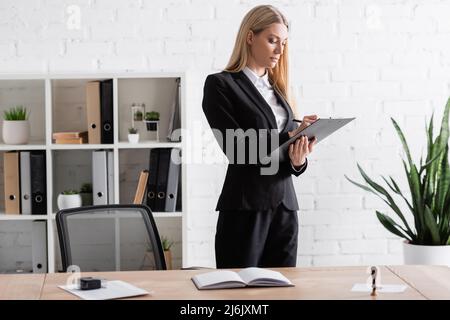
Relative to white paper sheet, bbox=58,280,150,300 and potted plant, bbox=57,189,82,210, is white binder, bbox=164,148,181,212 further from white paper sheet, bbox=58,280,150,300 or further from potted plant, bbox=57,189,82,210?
white paper sheet, bbox=58,280,150,300

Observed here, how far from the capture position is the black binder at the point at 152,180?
415 centimetres

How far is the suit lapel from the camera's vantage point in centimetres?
311

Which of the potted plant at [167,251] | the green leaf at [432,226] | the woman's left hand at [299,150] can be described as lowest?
the potted plant at [167,251]

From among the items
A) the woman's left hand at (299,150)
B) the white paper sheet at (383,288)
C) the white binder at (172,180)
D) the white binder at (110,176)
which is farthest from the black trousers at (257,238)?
the white binder at (110,176)

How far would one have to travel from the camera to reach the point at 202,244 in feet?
14.3

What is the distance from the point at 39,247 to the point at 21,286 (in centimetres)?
170

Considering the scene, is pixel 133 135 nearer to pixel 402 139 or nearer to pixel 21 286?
pixel 402 139

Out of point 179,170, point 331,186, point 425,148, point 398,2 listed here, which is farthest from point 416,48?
point 179,170

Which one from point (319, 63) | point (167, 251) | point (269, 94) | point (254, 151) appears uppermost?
point (319, 63)

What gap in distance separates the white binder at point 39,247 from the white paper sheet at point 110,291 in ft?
5.76

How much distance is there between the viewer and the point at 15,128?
4109 millimetres

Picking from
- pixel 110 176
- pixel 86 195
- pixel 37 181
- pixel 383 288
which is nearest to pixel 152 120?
pixel 110 176

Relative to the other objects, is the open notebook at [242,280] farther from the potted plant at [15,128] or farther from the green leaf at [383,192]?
the potted plant at [15,128]

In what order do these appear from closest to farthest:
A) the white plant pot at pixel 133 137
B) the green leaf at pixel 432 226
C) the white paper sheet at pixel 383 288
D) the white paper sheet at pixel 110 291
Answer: the white paper sheet at pixel 110 291 → the white paper sheet at pixel 383 288 → the green leaf at pixel 432 226 → the white plant pot at pixel 133 137
